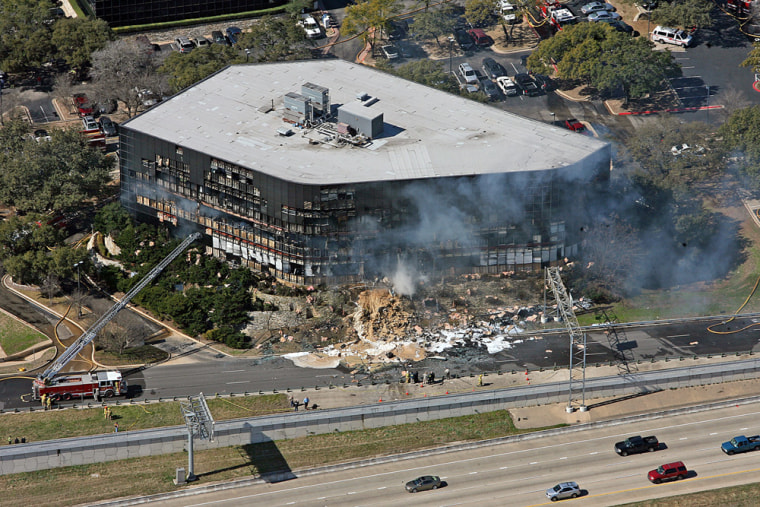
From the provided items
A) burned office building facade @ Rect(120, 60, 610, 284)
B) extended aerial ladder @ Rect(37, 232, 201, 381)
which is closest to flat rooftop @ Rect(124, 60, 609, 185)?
burned office building facade @ Rect(120, 60, 610, 284)

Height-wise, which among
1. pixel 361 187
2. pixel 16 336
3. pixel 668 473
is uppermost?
pixel 361 187

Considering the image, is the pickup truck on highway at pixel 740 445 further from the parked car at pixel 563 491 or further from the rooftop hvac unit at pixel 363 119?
the rooftop hvac unit at pixel 363 119

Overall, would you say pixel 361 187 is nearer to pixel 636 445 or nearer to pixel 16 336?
pixel 636 445

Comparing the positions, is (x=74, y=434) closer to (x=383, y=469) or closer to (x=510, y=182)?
(x=383, y=469)

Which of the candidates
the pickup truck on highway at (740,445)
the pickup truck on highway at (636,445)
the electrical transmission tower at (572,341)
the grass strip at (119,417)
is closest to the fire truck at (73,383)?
the grass strip at (119,417)

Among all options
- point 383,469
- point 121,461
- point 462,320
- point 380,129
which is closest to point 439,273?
point 462,320

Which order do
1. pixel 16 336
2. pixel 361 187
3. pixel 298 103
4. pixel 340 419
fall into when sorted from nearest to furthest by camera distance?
1. pixel 340 419
2. pixel 361 187
3. pixel 16 336
4. pixel 298 103

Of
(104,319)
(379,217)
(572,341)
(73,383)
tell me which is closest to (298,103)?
(379,217)
